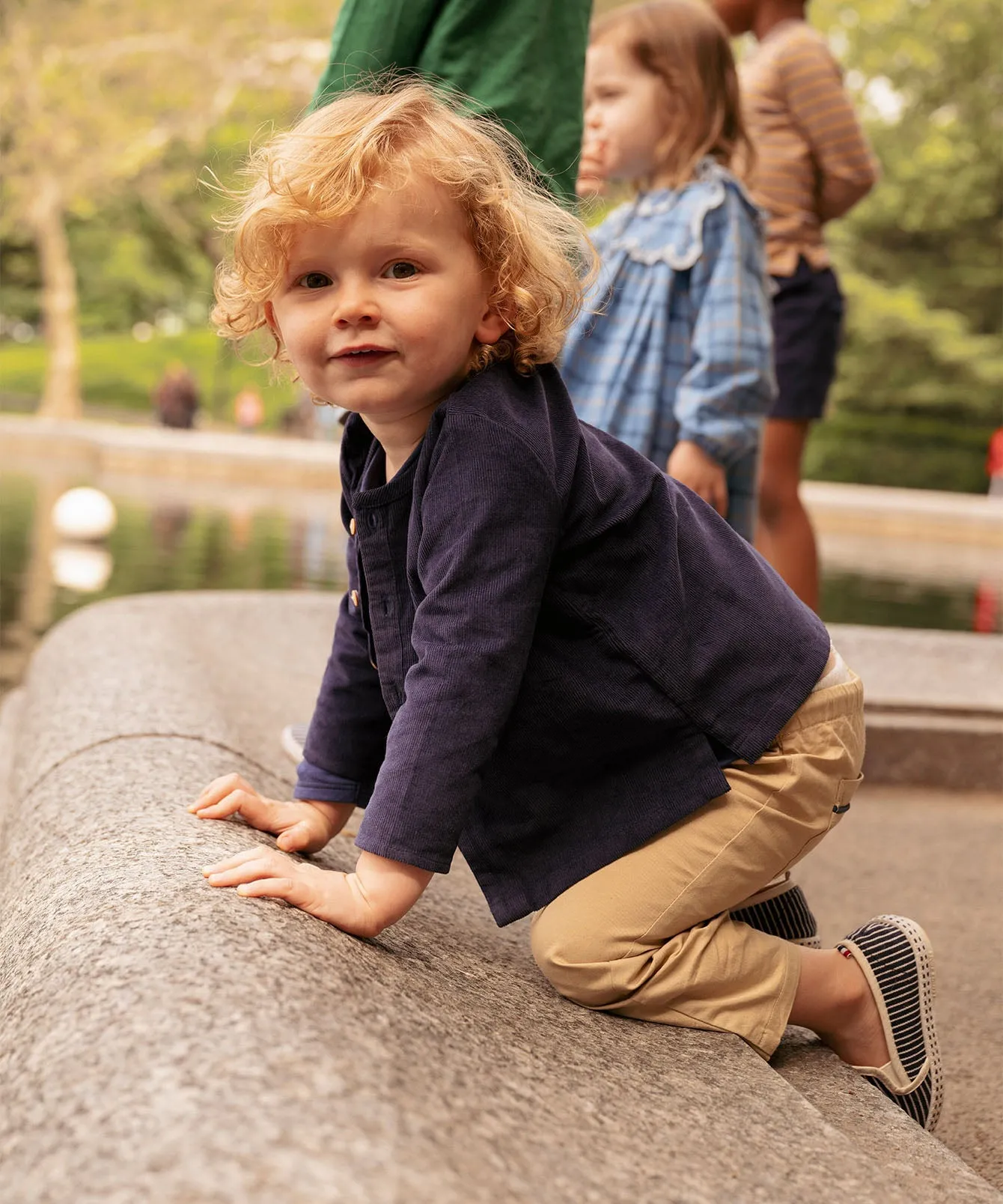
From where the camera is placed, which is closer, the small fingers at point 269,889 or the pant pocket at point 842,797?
the small fingers at point 269,889

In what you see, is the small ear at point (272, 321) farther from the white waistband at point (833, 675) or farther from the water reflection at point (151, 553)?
the water reflection at point (151, 553)

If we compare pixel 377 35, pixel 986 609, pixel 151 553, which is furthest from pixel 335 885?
pixel 986 609

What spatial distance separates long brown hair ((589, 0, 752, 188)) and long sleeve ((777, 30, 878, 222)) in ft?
2.79

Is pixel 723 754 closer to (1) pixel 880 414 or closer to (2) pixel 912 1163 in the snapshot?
(2) pixel 912 1163

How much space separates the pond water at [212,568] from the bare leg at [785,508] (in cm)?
272

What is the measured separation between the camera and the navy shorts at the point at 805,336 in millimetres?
4406

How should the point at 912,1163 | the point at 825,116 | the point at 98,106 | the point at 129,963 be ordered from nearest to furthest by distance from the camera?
the point at 129,963 < the point at 912,1163 < the point at 825,116 < the point at 98,106

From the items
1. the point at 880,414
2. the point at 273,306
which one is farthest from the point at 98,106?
the point at 273,306

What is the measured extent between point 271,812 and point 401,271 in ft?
2.63

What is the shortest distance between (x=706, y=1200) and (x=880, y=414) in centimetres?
3034

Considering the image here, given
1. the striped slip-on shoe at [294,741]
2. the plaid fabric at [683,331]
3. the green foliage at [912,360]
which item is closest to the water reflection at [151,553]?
the striped slip-on shoe at [294,741]

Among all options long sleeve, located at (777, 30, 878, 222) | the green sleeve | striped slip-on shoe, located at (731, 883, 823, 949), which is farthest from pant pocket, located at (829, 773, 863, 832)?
long sleeve, located at (777, 30, 878, 222)

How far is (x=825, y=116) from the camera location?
419 cm

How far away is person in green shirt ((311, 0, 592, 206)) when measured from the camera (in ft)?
8.82
